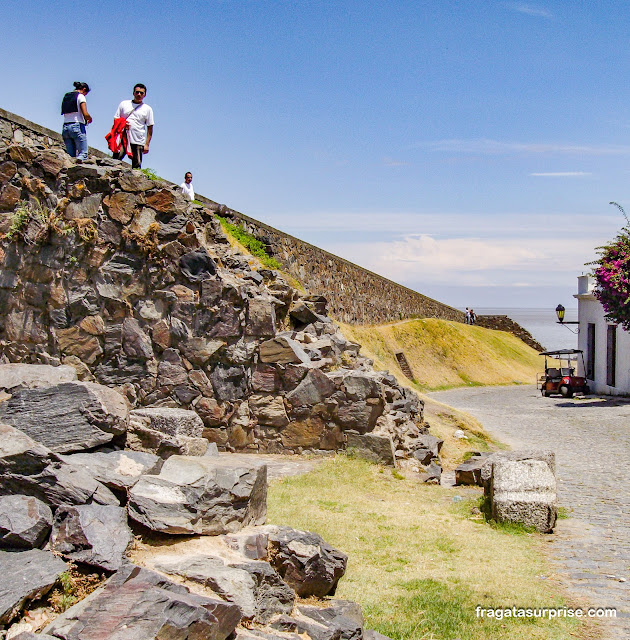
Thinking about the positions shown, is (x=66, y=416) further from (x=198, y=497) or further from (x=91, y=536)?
(x=91, y=536)

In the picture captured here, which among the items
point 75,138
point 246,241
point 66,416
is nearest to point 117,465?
point 66,416

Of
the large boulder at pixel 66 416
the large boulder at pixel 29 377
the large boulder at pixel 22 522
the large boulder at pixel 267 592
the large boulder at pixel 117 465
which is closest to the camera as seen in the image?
the large boulder at pixel 22 522

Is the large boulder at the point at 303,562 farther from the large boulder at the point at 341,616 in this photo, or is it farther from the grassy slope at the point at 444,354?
the grassy slope at the point at 444,354

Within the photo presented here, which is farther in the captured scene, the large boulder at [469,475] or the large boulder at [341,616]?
the large boulder at [469,475]

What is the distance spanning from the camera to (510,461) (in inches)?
328

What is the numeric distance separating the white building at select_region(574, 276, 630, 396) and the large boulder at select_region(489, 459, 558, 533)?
20.5m

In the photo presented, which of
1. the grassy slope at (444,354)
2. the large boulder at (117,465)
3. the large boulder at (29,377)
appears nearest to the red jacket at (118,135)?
the large boulder at (29,377)

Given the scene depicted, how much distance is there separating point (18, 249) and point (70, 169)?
4.59ft

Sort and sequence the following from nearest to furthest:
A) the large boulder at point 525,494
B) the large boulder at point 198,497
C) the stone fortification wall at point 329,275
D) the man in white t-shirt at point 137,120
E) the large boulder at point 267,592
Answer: the large boulder at point 267,592 → the large boulder at point 198,497 → the large boulder at point 525,494 → the man in white t-shirt at point 137,120 → the stone fortification wall at point 329,275

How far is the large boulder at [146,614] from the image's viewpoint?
134 inches

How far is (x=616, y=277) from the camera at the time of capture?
916 inches

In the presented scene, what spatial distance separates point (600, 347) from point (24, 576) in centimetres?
2903

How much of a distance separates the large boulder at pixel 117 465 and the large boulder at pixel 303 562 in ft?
3.29

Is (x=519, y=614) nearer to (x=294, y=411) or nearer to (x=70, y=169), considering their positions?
(x=294, y=411)
